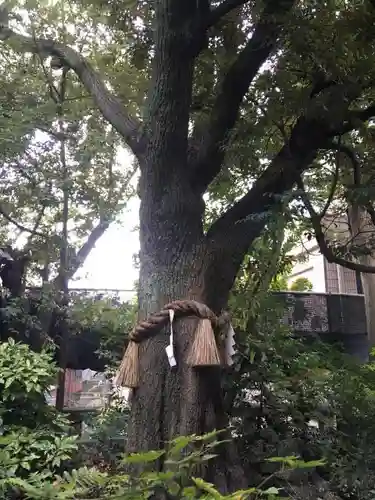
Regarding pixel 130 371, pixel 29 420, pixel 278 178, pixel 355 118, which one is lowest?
pixel 29 420

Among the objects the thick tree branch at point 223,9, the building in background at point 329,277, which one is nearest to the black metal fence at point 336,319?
the building in background at point 329,277

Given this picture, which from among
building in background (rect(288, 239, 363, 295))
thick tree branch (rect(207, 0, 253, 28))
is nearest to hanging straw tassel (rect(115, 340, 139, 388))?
thick tree branch (rect(207, 0, 253, 28))

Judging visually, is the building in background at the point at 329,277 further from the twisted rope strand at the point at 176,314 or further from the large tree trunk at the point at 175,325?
the twisted rope strand at the point at 176,314

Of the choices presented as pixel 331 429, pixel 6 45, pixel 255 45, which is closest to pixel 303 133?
pixel 255 45

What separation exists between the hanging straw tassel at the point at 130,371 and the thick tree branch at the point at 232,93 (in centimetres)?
98

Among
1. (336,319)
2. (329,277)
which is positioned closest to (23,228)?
(336,319)

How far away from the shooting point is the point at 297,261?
11.2 feet

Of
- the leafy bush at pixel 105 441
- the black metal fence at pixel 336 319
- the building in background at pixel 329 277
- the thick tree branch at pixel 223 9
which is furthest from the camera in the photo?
the building in background at pixel 329 277

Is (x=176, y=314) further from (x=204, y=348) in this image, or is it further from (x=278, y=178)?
(x=278, y=178)

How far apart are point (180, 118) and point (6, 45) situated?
1941 mm

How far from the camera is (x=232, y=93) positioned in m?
2.54

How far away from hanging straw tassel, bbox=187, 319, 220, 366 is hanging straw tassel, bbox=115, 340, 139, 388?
25 centimetres

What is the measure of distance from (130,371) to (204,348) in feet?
1.20

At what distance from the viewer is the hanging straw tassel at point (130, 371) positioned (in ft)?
6.81
